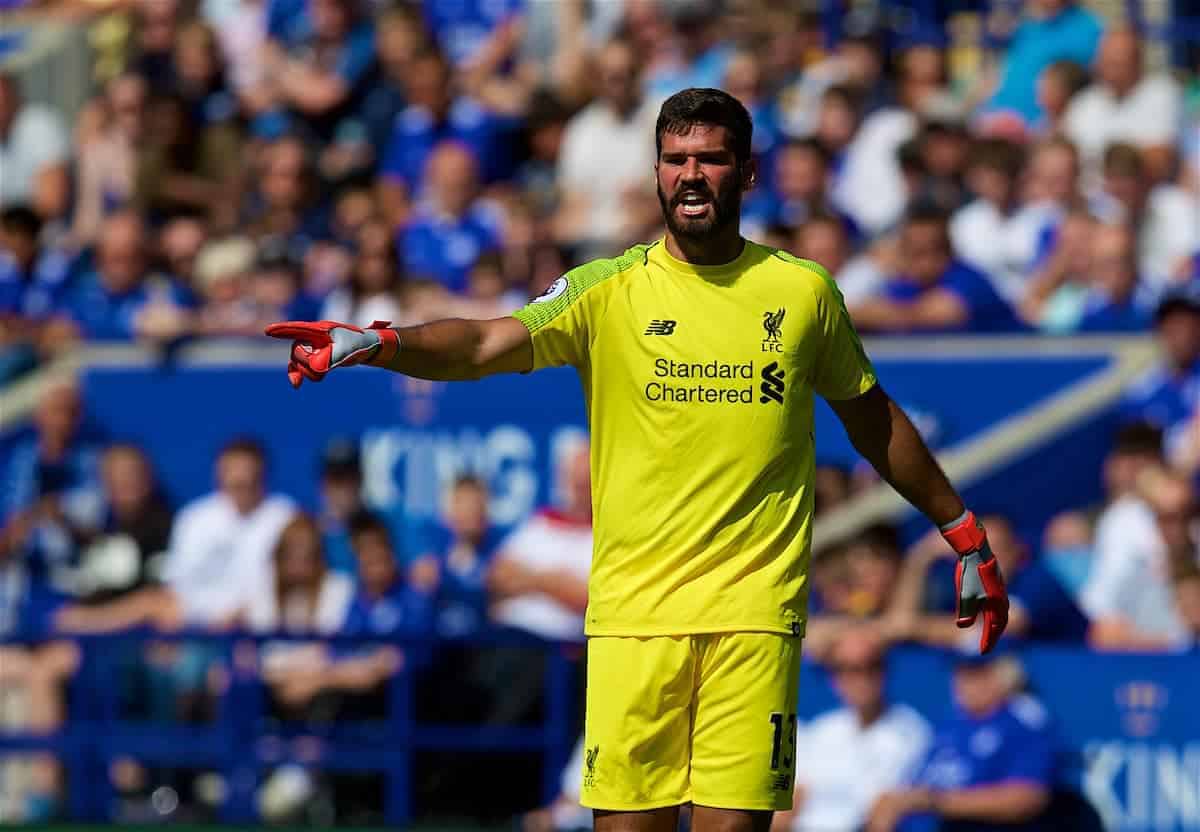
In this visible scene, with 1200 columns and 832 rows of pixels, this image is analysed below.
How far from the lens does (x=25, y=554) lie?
1214 cm

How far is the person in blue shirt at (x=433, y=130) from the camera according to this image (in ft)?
45.0

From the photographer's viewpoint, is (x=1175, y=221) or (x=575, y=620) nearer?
(x=575, y=620)

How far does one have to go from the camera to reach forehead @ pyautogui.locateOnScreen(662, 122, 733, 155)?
18.5ft

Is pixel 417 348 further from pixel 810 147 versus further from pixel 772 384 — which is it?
pixel 810 147

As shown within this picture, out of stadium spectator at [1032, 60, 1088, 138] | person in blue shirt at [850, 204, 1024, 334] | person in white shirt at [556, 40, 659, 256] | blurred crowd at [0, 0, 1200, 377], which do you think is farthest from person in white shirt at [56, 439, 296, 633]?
stadium spectator at [1032, 60, 1088, 138]

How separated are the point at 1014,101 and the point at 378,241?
3.70 meters

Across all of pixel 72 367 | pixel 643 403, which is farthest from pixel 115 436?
pixel 643 403

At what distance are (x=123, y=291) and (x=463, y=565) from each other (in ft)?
Result: 10.2

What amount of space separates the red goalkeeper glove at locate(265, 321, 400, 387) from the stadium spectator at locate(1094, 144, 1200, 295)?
702 cm

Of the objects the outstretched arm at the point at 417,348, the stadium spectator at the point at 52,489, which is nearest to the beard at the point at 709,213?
the outstretched arm at the point at 417,348

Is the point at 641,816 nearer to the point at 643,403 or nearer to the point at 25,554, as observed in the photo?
the point at 643,403

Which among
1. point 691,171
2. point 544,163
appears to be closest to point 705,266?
point 691,171

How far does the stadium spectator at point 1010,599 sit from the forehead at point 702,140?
457 centimetres

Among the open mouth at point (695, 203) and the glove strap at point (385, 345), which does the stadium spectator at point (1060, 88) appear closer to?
the open mouth at point (695, 203)
